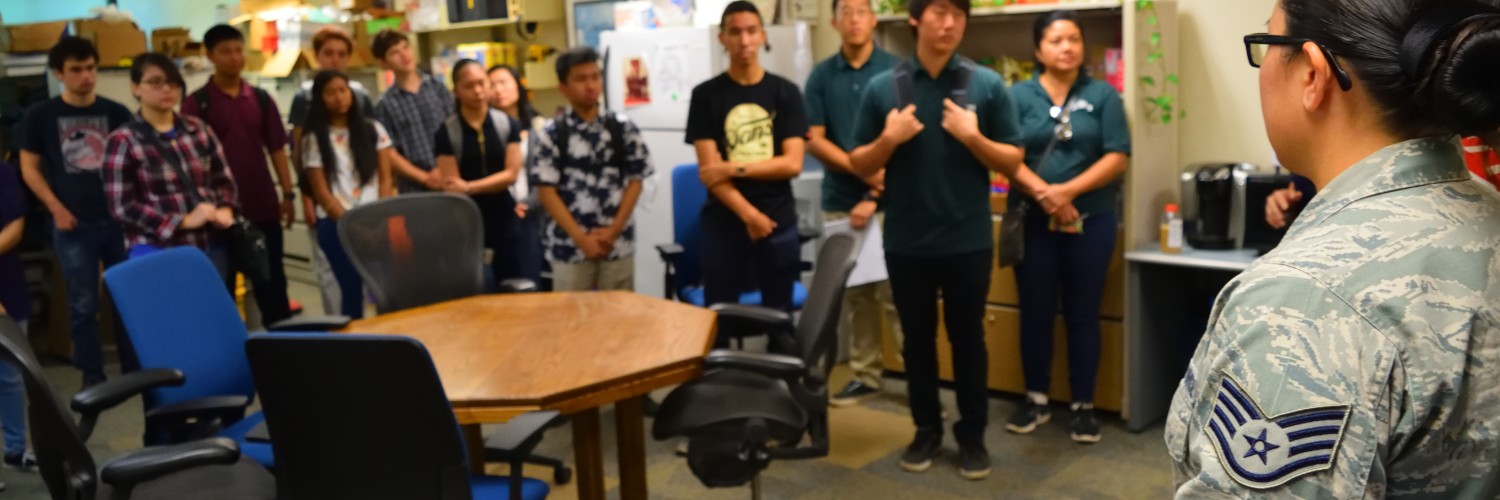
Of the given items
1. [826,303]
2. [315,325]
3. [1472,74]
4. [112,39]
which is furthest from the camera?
[112,39]

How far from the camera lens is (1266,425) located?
919mm

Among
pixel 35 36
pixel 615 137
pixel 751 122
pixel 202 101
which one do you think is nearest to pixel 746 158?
pixel 751 122

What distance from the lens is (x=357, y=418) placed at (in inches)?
80.0

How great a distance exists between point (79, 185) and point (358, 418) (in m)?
3.23

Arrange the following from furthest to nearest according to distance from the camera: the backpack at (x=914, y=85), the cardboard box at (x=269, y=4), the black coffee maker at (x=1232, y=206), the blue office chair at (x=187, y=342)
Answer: the cardboard box at (x=269, y=4), the black coffee maker at (x=1232, y=206), the backpack at (x=914, y=85), the blue office chair at (x=187, y=342)

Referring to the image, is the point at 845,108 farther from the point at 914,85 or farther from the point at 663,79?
the point at 663,79

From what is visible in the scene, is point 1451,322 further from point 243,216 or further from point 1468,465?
point 243,216

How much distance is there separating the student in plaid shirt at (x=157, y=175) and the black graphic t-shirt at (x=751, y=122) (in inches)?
69.5

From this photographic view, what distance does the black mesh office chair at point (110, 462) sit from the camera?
84.7 inches

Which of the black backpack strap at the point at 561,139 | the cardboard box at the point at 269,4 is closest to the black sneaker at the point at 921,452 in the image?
the black backpack strap at the point at 561,139

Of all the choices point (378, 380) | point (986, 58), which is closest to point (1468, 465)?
point (378, 380)

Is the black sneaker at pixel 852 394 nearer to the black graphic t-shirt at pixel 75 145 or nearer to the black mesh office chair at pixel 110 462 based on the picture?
the black mesh office chair at pixel 110 462

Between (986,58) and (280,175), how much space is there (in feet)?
9.69

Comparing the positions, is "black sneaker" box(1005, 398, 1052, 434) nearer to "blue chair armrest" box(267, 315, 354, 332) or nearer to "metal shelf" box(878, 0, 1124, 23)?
"metal shelf" box(878, 0, 1124, 23)
